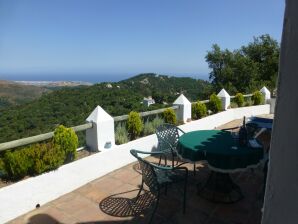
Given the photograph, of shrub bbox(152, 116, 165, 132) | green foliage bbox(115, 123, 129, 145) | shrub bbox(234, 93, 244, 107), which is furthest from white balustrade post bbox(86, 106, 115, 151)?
shrub bbox(234, 93, 244, 107)

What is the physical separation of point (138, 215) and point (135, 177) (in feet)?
4.08

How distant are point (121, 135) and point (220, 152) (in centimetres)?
258

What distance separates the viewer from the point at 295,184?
2.51 feet

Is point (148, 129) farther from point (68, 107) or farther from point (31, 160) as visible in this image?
point (68, 107)

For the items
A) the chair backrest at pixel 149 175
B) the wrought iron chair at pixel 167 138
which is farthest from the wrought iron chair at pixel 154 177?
the wrought iron chair at pixel 167 138

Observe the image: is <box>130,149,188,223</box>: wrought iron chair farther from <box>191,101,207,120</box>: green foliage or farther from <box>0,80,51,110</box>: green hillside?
<box>0,80,51,110</box>: green hillside

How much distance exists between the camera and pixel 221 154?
331 centimetres

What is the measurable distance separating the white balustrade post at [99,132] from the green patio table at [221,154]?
1.60 meters

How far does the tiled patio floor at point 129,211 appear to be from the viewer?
3332 millimetres

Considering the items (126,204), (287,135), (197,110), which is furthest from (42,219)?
(197,110)

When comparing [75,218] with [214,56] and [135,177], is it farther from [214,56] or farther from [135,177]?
[214,56]

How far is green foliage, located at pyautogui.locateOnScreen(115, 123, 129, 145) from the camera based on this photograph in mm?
5320

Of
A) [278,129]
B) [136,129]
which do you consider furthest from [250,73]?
[278,129]

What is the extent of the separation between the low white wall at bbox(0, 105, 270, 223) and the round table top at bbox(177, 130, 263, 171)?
161 centimetres
